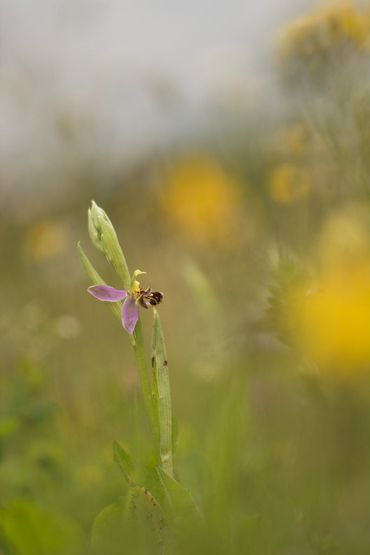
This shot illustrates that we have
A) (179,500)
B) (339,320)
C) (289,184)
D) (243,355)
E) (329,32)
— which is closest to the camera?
(339,320)

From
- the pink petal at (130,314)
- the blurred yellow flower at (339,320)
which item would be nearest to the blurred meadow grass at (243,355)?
the blurred yellow flower at (339,320)

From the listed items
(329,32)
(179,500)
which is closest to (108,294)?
(179,500)

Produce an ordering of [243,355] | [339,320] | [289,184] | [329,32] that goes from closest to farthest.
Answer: [339,320] < [243,355] < [329,32] < [289,184]

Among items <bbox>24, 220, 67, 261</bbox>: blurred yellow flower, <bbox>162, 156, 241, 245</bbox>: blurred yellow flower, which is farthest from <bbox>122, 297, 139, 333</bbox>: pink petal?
<bbox>24, 220, 67, 261</bbox>: blurred yellow flower

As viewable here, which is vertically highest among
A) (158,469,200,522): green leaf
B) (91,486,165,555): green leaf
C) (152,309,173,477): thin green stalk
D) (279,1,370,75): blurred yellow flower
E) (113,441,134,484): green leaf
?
(279,1,370,75): blurred yellow flower

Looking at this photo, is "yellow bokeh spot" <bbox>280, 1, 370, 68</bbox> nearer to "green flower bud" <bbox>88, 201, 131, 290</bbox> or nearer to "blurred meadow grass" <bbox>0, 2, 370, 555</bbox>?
"blurred meadow grass" <bbox>0, 2, 370, 555</bbox>

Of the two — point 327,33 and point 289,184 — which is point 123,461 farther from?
point 289,184

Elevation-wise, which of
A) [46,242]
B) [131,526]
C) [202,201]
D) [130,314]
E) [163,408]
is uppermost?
[202,201]
